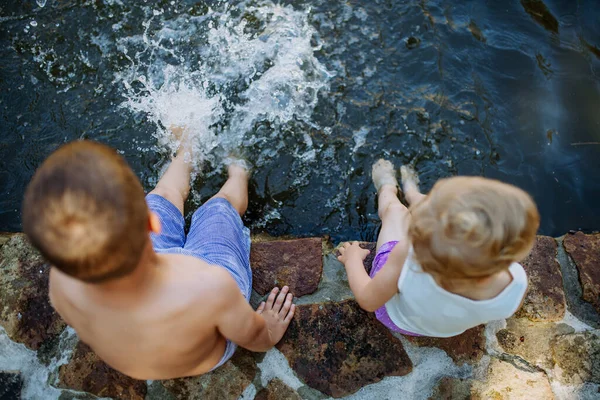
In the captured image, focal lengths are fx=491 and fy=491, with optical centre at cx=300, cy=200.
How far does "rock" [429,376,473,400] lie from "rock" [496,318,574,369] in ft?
0.76

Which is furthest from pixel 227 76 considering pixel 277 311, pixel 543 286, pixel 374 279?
pixel 543 286

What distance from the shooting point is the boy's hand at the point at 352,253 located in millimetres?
2031

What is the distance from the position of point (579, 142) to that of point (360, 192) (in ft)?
4.28

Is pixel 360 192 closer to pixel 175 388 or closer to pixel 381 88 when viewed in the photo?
pixel 381 88

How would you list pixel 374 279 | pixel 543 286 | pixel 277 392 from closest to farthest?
pixel 374 279 → pixel 277 392 → pixel 543 286

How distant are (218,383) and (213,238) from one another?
1.84 feet

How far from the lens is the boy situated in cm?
107

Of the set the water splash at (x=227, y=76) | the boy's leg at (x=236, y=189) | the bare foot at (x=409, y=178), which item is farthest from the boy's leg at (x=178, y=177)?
the bare foot at (x=409, y=178)

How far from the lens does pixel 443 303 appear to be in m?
1.54

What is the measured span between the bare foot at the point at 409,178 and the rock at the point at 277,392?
1.21 meters

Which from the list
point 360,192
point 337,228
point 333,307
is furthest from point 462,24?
point 333,307

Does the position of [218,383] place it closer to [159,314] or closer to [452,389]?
[159,314]

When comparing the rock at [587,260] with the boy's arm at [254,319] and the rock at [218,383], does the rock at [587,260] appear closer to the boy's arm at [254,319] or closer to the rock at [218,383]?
the boy's arm at [254,319]

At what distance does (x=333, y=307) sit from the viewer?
1.96m
